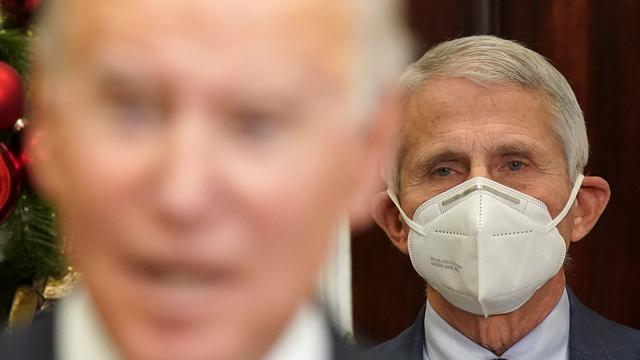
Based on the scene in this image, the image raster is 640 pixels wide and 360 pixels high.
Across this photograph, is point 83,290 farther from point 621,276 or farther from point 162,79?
point 621,276

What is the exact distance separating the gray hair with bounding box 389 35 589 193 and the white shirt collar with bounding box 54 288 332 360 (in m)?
0.81

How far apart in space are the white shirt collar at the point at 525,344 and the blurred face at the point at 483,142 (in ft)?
0.42

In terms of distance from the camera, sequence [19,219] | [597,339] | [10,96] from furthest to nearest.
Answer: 1. [597,339]
2. [19,219]
3. [10,96]

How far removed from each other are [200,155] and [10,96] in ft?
2.20

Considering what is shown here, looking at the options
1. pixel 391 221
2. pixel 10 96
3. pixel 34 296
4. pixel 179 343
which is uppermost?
pixel 179 343

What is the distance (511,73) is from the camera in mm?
1062

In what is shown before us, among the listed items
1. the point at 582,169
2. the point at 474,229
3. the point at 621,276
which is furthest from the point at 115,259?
the point at 621,276

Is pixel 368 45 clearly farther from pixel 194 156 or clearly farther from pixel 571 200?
pixel 571 200

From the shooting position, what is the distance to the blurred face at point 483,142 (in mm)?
1065

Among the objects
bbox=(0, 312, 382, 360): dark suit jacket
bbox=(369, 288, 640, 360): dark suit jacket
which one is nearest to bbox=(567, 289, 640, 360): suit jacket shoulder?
bbox=(369, 288, 640, 360): dark suit jacket

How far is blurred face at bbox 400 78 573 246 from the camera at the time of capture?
1065 millimetres

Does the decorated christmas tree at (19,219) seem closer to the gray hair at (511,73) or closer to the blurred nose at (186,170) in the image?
the gray hair at (511,73)

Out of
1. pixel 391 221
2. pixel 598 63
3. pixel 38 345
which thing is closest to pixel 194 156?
pixel 38 345

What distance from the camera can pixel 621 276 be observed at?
4.77 ft
